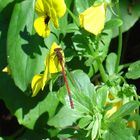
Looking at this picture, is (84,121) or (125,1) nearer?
(84,121)

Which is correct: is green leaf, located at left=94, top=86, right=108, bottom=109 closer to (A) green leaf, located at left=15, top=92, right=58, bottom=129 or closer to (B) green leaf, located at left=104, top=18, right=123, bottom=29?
(B) green leaf, located at left=104, top=18, right=123, bottom=29

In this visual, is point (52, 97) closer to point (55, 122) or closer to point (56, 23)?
point (55, 122)

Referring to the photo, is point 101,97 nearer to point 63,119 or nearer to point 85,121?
point 85,121

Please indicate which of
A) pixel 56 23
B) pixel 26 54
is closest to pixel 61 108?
pixel 26 54

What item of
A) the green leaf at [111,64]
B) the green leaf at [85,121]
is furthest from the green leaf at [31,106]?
the green leaf at [85,121]

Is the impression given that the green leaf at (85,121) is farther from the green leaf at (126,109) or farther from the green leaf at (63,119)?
the green leaf at (63,119)

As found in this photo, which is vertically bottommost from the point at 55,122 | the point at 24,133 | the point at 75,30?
the point at 24,133

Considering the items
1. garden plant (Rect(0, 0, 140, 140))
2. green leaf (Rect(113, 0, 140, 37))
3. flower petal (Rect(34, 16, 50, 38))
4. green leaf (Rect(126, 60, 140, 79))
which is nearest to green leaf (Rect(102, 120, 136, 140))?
garden plant (Rect(0, 0, 140, 140))
